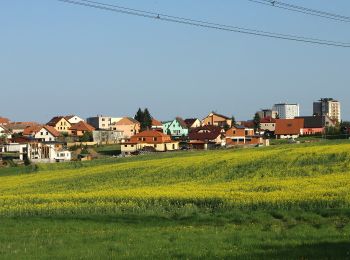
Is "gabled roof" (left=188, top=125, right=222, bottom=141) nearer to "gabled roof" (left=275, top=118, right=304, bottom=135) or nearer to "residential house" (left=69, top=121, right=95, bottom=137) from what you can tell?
"gabled roof" (left=275, top=118, right=304, bottom=135)

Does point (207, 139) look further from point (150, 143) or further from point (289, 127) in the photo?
point (289, 127)

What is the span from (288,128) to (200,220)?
11543cm

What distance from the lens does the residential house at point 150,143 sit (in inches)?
4461

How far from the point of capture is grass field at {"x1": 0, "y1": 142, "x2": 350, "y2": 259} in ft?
51.2

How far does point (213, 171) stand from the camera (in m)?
45.3

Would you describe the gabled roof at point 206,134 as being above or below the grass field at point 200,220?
above

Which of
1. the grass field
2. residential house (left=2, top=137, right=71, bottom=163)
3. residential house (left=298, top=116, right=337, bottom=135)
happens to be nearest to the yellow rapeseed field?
the grass field

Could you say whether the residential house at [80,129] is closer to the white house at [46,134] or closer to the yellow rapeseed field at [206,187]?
the white house at [46,134]

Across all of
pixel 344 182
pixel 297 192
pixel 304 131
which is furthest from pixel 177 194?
pixel 304 131

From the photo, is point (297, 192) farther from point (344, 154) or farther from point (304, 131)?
point (304, 131)

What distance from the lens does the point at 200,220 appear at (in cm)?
2284

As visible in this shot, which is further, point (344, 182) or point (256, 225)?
point (344, 182)

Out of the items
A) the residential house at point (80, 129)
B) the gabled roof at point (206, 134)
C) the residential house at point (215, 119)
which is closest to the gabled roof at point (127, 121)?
the residential house at point (80, 129)

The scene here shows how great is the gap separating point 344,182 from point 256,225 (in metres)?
11.1
